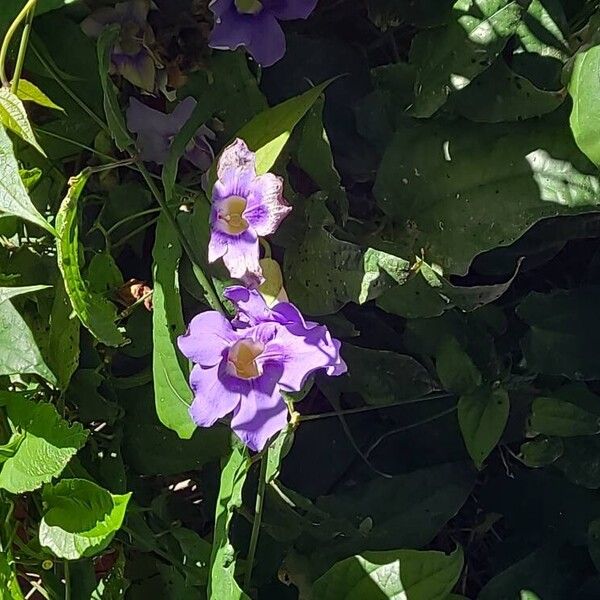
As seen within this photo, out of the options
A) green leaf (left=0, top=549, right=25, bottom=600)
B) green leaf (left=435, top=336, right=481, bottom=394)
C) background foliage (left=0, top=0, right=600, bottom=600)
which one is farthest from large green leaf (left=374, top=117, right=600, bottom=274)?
green leaf (left=0, top=549, right=25, bottom=600)

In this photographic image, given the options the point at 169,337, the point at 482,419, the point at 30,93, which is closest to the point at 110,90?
the point at 30,93

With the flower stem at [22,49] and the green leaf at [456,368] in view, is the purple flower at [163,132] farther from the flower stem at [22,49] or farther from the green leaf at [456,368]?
the green leaf at [456,368]

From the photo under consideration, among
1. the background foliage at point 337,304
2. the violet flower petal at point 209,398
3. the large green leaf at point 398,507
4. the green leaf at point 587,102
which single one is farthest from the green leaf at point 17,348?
the green leaf at point 587,102

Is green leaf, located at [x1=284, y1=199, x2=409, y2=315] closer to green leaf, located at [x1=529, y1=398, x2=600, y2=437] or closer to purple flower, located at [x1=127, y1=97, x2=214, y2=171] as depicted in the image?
purple flower, located at [x1=127, y1=97, x2=214, y2=171]

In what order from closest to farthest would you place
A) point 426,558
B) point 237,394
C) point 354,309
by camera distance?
point 237,394 → point 426,558 → point 354,309

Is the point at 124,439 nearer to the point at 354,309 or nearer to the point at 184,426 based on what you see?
the point at 184,426

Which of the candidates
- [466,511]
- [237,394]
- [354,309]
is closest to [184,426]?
[237,394]

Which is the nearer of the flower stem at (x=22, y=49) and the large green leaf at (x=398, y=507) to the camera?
the flower stem at (x=22, y=49)
